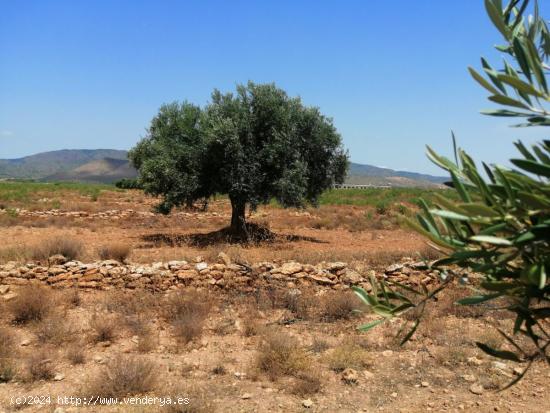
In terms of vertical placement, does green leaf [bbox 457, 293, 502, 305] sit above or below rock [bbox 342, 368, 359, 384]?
above

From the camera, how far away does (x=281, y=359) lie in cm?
569

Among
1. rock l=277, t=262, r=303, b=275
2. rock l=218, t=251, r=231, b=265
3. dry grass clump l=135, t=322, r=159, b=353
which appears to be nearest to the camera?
dry grass clump l=135, t=322, r=159, b=353

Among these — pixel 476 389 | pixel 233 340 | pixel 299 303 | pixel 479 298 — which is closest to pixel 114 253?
pixel 299 303

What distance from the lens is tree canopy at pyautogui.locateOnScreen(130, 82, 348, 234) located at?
14586mm

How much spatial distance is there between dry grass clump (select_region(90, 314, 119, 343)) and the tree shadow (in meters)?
7.64

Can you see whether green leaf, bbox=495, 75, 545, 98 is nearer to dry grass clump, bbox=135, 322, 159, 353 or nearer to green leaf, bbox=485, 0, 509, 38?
green leaf, bbox=485, 0, 509, 38

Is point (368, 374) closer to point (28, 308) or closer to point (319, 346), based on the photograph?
point (319, 346)

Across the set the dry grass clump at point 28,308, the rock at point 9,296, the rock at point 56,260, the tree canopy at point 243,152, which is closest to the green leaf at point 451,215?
the dry grass clump at point 28,308

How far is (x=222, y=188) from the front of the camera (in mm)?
15336

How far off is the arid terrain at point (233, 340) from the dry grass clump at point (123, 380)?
0.04 ft

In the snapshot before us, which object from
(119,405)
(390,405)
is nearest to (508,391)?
(390,405)

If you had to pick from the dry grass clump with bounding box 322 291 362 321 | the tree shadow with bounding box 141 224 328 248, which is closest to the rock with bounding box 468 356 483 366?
the dry grass clump with bounding box 322 291 362 321

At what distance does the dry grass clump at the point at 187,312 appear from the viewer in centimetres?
657

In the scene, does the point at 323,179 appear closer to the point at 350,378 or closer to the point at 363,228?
the point at 363,228
